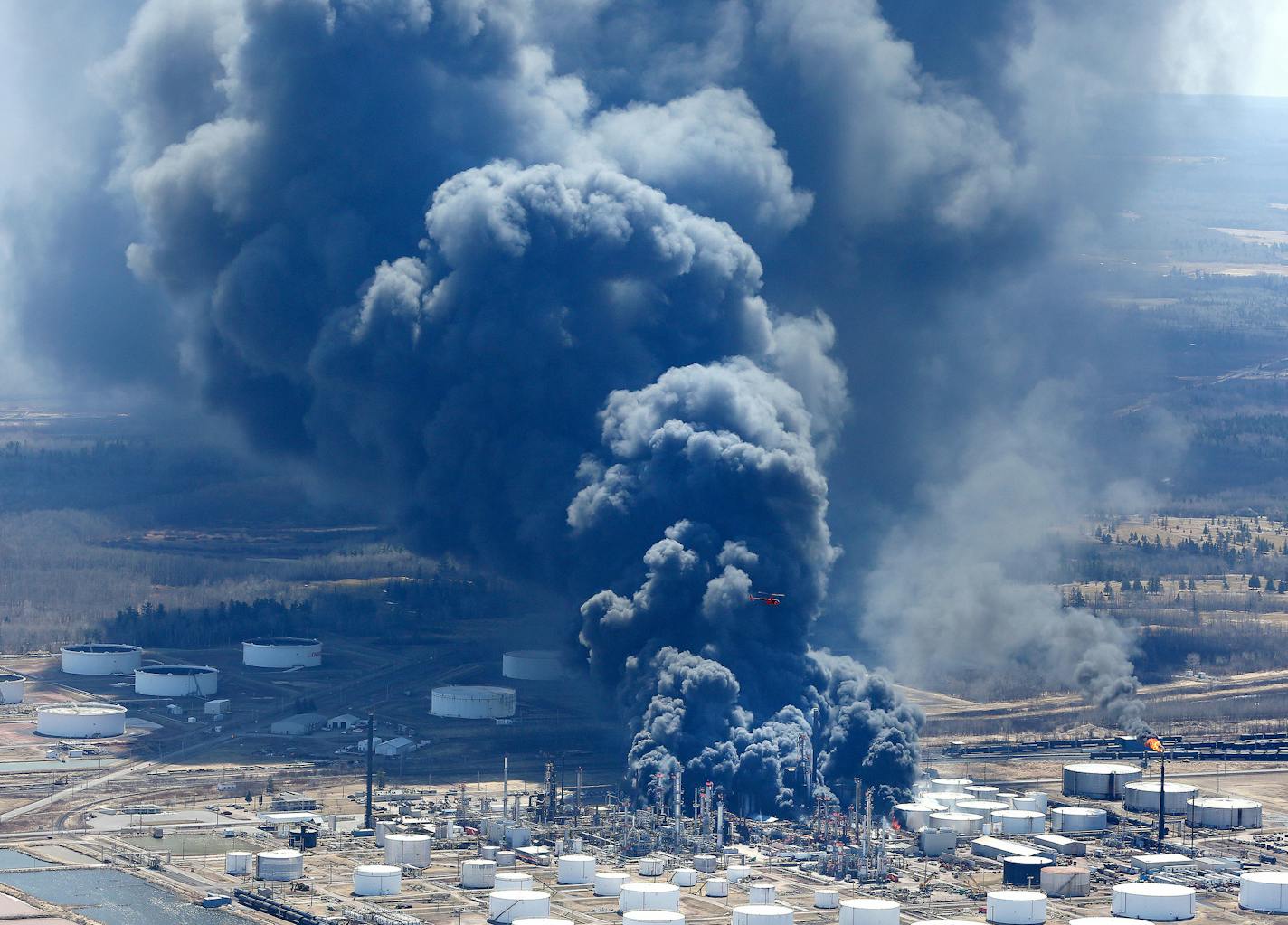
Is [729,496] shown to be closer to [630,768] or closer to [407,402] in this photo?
[630,768]

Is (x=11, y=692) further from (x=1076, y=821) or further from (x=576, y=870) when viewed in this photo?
(x=1076, y=821)

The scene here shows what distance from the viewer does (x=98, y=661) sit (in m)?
135

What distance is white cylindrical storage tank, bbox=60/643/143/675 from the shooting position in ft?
444

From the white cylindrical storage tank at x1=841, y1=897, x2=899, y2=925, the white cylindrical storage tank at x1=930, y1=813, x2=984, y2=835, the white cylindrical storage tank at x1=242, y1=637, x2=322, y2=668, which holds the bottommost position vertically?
the white cylindrical storage tank at x1=841, y1=897, x2=899, y2=925

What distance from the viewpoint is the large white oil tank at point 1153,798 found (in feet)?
362

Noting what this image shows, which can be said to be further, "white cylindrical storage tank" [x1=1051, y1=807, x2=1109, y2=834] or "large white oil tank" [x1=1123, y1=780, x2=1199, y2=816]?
"large white oil tank" [x1=1123, y1=780, x2=1199, y2=816]

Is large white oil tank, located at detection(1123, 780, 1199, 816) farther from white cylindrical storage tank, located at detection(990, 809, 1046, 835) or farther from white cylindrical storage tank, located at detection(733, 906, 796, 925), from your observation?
white cylindrical storage tank, located at detection(733, 906, 796, 925)

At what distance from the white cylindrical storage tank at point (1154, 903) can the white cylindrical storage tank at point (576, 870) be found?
18.4 meters

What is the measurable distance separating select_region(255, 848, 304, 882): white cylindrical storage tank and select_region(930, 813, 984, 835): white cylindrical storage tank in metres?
25.6

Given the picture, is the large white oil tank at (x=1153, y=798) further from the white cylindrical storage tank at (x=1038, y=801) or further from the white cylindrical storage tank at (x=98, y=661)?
the white cylindrical storage tank at (x=98, y=661)

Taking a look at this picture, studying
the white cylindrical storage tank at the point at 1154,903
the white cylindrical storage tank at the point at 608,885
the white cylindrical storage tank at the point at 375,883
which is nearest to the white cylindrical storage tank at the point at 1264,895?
the white cylindrical storage tank at the point at 1154,903

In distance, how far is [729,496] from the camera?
111m

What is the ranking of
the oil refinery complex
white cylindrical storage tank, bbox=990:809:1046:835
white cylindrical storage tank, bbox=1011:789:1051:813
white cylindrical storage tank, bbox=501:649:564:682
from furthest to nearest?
white cylindrical storage tank, bbox=501:649:564:682 < white cylindrical storage tank, bbox=1011:789:1051:813 < white cylindrical storage tank, bbox=990:809:1046:835 < the oil refinery complex

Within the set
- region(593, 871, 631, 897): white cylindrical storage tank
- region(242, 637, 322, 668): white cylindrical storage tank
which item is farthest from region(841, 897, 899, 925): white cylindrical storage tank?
region(242, 637, 322, 668): white cylindrical storage tank
